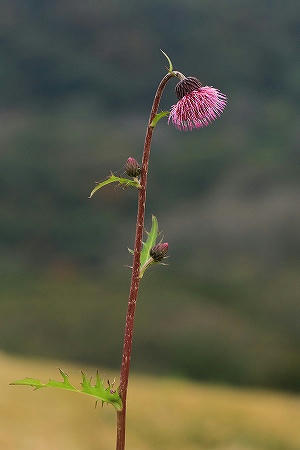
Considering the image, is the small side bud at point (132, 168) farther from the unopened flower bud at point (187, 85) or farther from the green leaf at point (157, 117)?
the unopened flower bud at point (187, 85)

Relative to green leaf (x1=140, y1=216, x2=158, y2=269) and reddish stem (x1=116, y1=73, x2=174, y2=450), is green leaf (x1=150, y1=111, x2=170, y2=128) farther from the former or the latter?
green leaf (x1=140, y1=216, x2=158, y2=269)

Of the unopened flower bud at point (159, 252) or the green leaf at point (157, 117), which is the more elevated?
the green leaf at point (157, 117)

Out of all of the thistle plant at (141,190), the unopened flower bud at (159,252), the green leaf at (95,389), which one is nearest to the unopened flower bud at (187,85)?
the thistle plant at (141,190)

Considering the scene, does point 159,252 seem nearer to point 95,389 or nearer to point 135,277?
point 135,277

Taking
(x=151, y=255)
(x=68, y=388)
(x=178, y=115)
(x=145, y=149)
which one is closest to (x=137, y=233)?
(x=151, y=255)

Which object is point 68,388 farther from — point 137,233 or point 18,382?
point 137,233

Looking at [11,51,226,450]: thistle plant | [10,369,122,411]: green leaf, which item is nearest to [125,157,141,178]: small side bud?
[11,51,226,450]: thistle plant
